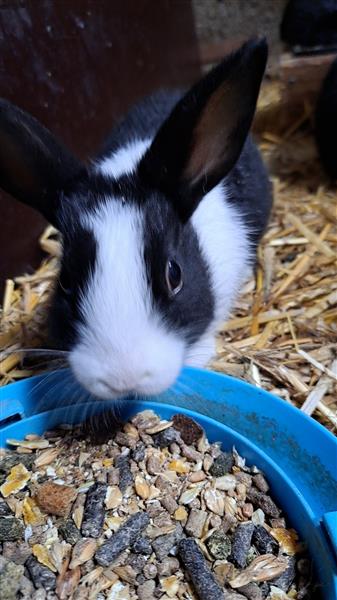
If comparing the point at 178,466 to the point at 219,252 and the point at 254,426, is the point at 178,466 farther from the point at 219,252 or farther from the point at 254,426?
the point at 219,252

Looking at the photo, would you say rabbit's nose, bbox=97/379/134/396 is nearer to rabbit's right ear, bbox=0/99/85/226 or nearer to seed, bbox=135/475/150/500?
seed, bbox=135/475/150/500

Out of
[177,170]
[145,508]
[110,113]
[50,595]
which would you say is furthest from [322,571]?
[110,113]

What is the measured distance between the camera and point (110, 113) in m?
3.24

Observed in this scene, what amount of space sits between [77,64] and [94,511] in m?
2.13

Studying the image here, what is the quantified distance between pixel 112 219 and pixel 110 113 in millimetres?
1788

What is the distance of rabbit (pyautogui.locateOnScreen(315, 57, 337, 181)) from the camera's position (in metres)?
3.11

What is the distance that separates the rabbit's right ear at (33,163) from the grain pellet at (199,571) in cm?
102

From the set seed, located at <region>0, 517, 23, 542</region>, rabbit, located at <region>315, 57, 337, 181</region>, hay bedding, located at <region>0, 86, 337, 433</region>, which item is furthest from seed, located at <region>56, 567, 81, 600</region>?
rabbit, located at <region>315, 57, 337, 181</region>

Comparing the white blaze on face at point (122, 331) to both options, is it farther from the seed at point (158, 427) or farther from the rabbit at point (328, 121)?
the rabbit at point (328, 121)

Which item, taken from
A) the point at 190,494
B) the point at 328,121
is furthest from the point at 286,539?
the point at 328,121

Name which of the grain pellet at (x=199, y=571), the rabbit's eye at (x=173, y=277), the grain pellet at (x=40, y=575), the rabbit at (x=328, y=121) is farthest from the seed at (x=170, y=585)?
the rabbit at (x=328, y=121)

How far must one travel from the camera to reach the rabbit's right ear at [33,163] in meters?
1.72

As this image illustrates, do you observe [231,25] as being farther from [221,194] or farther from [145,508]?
[145,508]

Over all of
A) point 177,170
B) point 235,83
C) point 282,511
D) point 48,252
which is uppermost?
point 235,83
